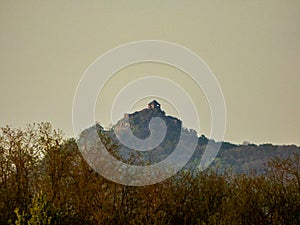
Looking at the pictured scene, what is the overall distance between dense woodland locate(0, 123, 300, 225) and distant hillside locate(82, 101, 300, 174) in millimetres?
2379

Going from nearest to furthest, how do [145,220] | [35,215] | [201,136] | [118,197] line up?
1. [35,215]
2. [145,220]
3. [118,197]
4. [201,136]

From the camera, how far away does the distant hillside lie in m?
35.8

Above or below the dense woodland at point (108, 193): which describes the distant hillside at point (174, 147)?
above

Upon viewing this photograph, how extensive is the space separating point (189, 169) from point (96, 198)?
781 cm

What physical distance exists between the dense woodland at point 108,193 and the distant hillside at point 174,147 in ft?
7.81

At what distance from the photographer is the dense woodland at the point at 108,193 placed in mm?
31562

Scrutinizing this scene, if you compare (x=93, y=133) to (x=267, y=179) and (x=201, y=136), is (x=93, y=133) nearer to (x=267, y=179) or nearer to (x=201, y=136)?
(x=267, y=179)

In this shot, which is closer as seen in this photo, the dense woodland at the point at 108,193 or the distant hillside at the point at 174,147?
the dense woodland at the point at 108,193

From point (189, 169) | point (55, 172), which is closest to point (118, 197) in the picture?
point (55, 172)

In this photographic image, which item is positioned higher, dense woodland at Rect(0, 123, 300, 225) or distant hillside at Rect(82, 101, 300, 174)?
distant hillside at Rect(82, 101, 300, 174)

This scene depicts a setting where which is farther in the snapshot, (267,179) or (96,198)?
(267,179)

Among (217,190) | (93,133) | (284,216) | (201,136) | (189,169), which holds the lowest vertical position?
(284,216)

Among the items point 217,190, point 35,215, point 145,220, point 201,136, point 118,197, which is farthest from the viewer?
point 201,136

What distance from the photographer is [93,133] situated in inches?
1372
